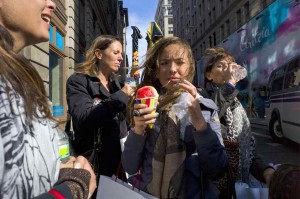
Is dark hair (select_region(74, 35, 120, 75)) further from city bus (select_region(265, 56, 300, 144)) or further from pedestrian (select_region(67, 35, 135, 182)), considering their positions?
city bus (select_region(265, 56, 300, 144))

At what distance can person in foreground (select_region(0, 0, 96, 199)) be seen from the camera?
92 centimetres

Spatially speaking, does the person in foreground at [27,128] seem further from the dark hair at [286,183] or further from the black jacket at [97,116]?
the black jacket at [97,116]

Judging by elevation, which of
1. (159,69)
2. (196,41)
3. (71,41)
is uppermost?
(196,41)

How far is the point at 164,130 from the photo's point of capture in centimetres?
181

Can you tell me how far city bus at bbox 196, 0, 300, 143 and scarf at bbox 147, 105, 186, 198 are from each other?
5.75 ft

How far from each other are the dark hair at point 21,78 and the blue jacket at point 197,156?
34.4 inches

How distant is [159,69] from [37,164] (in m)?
1.32

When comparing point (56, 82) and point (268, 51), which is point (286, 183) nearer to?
point (268, 51)

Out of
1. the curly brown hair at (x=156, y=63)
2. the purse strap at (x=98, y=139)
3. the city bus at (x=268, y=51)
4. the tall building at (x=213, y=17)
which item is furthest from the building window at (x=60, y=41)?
the tall building at (x=213, y=17)

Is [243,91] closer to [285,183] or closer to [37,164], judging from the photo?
[285,183]

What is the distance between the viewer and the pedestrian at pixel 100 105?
259 centimetres

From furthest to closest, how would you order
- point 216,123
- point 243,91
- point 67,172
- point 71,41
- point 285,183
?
point 71,41
point 243,91
point 216,123
point 285,183
point 67,172

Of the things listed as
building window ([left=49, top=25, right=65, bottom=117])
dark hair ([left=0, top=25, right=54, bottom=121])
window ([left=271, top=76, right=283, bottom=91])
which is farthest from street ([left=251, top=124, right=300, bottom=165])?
building window ([left=49, top=25, right=65, bottom=117])

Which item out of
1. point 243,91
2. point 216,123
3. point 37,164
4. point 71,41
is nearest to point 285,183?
point 216,123
